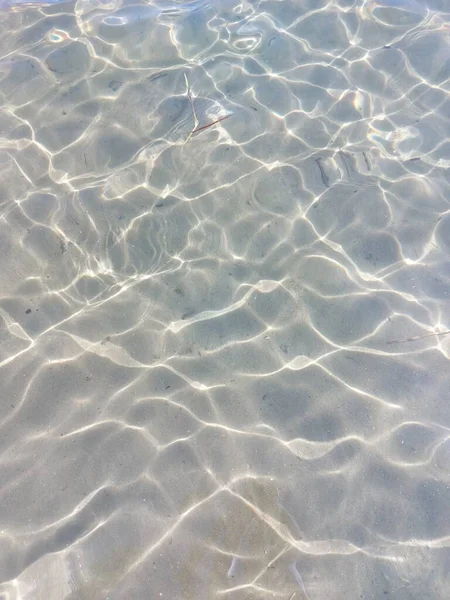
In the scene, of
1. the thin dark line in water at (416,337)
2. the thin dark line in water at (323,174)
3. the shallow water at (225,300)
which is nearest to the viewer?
the shallow water at (225,300)

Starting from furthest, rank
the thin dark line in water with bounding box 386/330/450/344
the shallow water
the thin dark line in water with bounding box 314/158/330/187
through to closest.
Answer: the thin dark line in water with bounding box 314/158/330/187
the thin dark line in water with bounding box 386/330/450/344
the shallow water

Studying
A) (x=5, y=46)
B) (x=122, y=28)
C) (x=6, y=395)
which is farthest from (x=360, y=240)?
(x=5, y=46)

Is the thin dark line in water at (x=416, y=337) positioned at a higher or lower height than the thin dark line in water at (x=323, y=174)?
lower

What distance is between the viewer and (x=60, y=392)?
317 centimetres

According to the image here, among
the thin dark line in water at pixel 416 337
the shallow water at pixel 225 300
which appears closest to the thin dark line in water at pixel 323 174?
the shallow water at pixel 225 300

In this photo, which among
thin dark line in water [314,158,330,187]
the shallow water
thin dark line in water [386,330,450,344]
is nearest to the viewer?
the shallow water

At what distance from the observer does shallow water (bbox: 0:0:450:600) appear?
268 cm

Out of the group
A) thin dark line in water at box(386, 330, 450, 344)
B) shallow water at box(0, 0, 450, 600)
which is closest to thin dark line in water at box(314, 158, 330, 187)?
shallow water at box(0, 0, 450, 600)

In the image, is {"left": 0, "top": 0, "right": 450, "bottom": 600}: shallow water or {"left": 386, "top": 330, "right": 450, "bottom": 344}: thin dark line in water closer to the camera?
{"left": 0, "top": 0, "right": 450, "bottom": 600}: shallow water

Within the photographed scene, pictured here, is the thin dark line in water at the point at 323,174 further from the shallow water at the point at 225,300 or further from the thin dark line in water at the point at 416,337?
the thin dark line in water at the point at 416,337

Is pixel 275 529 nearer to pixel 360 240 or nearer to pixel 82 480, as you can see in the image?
pixel 82 480

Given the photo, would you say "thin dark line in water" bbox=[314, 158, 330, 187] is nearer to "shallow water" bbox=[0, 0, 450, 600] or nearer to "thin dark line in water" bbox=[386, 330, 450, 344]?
"shallow water" bbox=[0, 0, 450, 600]

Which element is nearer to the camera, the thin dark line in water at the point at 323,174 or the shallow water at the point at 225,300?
the shallow water at the point at 225,300

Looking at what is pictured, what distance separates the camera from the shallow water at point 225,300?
105 inches
